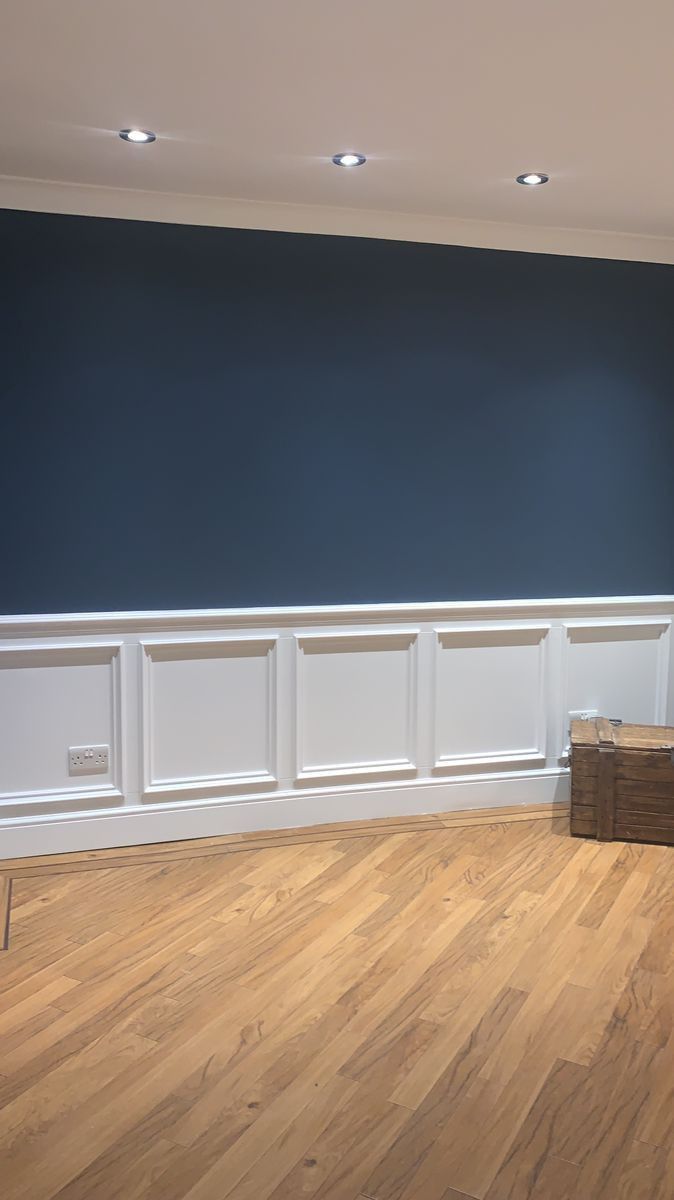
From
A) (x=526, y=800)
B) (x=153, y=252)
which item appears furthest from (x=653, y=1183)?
(x=153, y=252)

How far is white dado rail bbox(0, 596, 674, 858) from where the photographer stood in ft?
11.8

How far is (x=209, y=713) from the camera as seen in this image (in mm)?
3760

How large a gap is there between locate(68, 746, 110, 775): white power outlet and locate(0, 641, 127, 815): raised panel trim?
3 cm

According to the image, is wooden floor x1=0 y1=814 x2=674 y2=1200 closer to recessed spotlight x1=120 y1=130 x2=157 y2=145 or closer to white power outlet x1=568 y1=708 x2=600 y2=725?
white power outlet x1=568 y1=708 x2=600 y2=725

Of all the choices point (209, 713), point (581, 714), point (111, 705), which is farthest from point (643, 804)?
point (111, 705)

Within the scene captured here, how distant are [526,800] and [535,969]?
1.41 meters

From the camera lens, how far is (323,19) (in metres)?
2.20

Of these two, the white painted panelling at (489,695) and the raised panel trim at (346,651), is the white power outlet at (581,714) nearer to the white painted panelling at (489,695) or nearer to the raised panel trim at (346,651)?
the white painted panelling at (489,695)

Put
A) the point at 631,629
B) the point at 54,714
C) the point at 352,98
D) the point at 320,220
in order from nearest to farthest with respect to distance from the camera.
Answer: the point at 352,98, the point at 54,714, the point at 320,220, the point at 631,629

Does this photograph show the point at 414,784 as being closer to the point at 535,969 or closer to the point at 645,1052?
the point at 535,969

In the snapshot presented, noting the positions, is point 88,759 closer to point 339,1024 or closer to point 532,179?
point 339,1024

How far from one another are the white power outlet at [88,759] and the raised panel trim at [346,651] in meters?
0.73

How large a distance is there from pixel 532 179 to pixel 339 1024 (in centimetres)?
266

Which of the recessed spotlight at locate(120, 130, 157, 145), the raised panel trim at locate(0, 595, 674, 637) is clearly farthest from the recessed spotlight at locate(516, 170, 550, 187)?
the raised panel trim at locate(0, 595, 674, 637)
